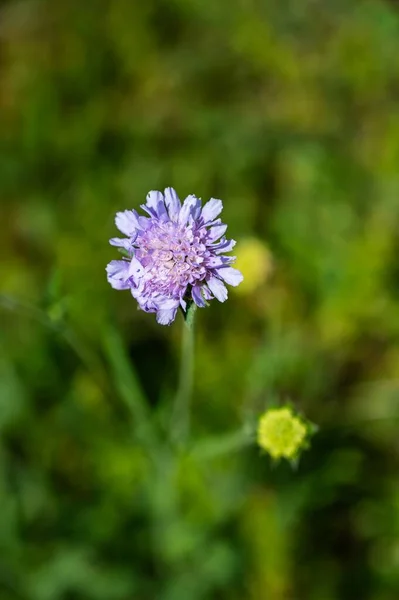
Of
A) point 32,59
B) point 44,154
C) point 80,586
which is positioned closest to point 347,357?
point 80,586

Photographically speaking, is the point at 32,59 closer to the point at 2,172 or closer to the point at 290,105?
the point at 2,172

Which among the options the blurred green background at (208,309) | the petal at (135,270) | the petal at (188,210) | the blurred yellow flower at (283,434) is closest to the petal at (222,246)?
Answer: the petal at (188,210)

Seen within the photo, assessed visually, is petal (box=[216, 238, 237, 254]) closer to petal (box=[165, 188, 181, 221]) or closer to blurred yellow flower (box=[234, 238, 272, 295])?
petal (box=[165, 188, 181, 221])

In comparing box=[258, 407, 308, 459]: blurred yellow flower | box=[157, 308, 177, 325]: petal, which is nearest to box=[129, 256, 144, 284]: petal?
box=[157, 308, 177, 325]: petal

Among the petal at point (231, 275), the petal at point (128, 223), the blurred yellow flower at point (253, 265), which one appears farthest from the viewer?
the blurred yellow flower at point (253, 265)

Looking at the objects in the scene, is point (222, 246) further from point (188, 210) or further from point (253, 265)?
point (253, 265)

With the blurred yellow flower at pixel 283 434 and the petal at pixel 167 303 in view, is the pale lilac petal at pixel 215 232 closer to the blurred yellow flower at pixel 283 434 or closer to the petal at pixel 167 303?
the petal at pixel 167 303

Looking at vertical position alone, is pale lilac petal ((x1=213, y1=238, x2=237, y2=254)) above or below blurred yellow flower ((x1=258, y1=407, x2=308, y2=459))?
above
